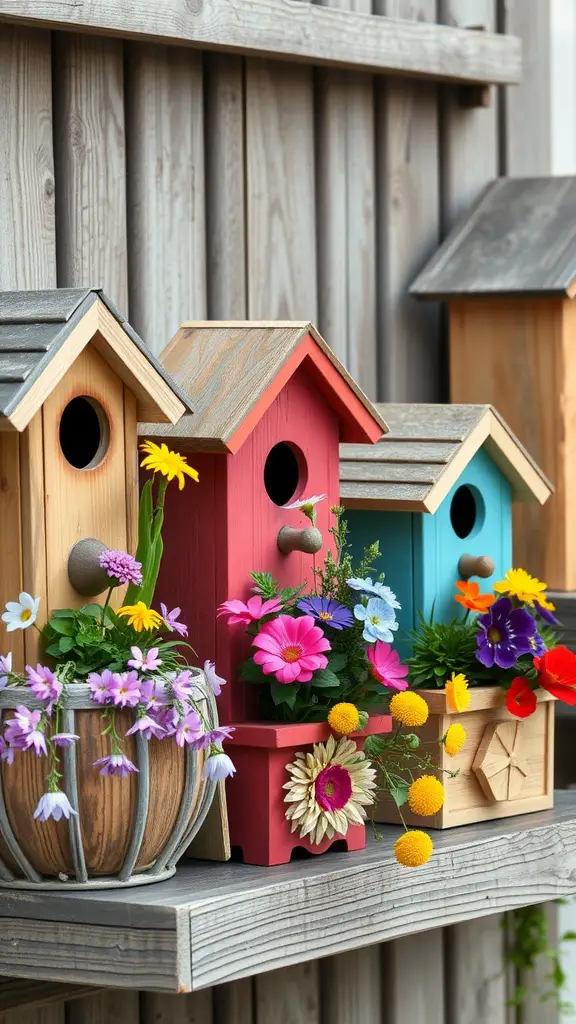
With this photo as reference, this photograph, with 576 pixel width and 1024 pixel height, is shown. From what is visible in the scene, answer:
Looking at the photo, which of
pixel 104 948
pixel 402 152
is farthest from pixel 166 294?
pixel 104 948

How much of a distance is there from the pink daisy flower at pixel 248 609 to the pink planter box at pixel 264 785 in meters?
0.12

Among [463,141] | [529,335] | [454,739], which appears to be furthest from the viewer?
[463,141]

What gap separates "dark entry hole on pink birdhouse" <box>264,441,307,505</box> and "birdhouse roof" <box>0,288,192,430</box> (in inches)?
9.2

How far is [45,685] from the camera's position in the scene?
1.67m

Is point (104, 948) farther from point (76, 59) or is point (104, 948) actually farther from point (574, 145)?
point (574, 145)

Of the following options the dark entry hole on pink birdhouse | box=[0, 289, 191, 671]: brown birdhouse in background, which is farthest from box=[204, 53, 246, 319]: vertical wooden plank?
box=[0, 289, 191, 671]: brown birdhouse in background

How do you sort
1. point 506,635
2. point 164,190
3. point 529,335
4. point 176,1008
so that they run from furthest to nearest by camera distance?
point 529,335, point 176,1008, point 164,190, point 506,635

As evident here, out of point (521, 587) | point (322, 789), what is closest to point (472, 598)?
point (521, 587)

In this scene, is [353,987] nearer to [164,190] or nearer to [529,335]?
[529,335]

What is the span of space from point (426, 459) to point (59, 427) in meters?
0.54

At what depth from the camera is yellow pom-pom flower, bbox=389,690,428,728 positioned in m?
1.89

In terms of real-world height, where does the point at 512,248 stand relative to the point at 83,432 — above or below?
above

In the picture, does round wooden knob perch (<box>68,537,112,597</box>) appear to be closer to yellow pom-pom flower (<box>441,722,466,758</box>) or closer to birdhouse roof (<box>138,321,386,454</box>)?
birdhouse roof (<box>138,321,386,454</box>)

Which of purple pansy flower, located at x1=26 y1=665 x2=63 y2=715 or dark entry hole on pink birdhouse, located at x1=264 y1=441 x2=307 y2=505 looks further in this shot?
dark entry hole on pink birdhouse, located at x1=264 y1=441 x2=307 y2=505
